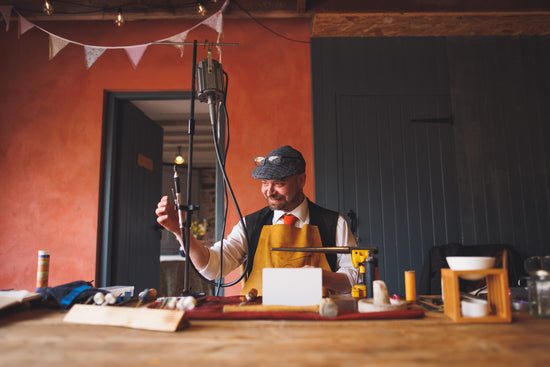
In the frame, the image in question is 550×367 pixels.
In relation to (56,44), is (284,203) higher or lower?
lower

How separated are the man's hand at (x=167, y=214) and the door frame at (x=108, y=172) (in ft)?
5.25

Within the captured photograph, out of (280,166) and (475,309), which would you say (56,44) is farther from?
(475,309)

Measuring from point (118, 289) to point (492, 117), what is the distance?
3115mm

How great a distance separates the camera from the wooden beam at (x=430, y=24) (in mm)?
2902

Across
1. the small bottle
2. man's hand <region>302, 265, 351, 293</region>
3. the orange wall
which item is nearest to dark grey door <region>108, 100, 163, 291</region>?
the orange wall

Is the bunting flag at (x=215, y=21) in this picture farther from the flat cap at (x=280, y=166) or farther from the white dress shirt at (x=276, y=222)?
the white dress shirt at (x=276, y=222)

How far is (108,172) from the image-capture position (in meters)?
3.20

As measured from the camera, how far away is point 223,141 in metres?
3.25

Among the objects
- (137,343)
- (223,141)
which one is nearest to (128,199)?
(223,141)

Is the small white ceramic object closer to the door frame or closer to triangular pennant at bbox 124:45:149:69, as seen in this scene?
the door frame

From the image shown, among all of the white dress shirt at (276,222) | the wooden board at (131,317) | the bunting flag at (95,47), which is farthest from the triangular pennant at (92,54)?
the wooden board at (131,317)

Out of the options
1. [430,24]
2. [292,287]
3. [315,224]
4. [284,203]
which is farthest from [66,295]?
[430,24]

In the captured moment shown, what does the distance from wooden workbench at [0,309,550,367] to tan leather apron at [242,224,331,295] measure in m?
0.84

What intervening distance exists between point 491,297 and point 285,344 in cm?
68
